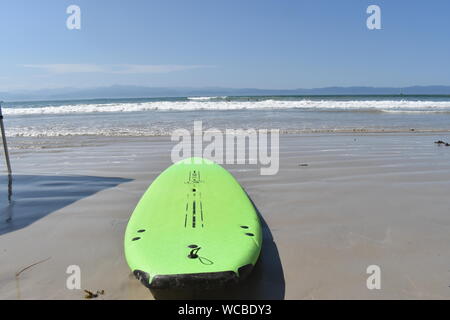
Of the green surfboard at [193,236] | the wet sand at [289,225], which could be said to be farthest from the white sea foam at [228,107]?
the green surfboard at [193,236]

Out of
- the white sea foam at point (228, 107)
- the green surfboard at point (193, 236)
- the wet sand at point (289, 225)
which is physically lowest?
the wet sand at point (289, 225)

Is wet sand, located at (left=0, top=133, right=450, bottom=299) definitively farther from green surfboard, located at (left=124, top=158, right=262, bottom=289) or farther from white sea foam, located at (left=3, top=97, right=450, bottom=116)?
white sea foam, located at (left=3, top=97, right=450, bottom=116)

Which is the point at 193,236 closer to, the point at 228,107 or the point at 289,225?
the point at 289,225

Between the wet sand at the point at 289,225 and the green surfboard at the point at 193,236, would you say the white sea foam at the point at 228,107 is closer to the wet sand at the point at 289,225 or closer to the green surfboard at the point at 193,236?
the wet sand at the point at 289,225

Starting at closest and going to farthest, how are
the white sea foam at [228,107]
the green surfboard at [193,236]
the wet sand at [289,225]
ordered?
the green surfboard at [193,236]
the wet sand at [289,225]
the white sea foam at [228,107]

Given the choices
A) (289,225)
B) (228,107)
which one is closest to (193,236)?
(289,225)

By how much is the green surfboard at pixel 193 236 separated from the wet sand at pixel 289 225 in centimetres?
19

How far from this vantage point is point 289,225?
332 centimetres

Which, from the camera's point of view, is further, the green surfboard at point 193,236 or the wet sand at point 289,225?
the wet sand at point 289,225

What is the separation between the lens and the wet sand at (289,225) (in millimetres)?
2334

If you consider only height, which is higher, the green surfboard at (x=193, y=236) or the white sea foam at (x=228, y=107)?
the white sea foam at (x=228, y=107)

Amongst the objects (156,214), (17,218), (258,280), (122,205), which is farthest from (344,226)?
(17,218)

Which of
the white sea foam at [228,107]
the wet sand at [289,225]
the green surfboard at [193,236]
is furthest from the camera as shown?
the white sea foam at [228,107]
